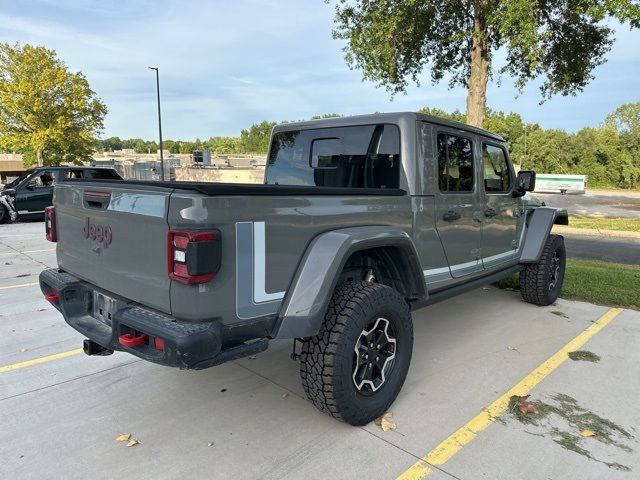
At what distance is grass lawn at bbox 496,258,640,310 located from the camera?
5.50m

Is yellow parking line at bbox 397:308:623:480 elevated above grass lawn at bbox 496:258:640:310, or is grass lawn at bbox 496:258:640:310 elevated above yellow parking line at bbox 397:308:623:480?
grass lawn at bbox 496:258:640:310

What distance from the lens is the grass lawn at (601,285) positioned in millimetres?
5500

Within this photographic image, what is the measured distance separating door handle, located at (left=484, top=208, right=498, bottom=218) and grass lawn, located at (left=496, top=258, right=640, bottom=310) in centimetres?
227

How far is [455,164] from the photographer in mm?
3793

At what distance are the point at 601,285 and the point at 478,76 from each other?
7.00 metres

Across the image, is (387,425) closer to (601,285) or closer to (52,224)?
(52,224)

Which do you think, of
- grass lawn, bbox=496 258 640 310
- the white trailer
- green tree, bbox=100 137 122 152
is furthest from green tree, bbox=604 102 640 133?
green tree, bbox=100 137 122 152

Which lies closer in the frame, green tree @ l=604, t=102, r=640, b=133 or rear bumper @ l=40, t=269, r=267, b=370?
rear bumper @ l=40, t=269, r=267, b=370

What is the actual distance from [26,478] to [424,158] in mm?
3112

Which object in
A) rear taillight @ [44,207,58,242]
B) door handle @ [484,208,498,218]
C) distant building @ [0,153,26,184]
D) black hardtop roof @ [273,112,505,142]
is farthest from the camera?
distant building @ [0,153,26,184]

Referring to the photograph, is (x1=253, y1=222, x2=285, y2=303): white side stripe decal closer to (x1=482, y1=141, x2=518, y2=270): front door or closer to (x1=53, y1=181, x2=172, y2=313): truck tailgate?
(x1=53, y1=181, x2=172, y2=313): truck tailgate

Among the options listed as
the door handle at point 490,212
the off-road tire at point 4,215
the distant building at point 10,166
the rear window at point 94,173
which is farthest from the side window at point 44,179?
the distant building at point 10,166

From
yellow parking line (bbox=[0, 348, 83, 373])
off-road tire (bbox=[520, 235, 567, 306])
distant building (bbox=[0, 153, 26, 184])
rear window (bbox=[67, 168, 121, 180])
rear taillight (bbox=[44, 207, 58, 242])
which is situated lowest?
yellow parking line (bbox=[0, 348, 83, 373])

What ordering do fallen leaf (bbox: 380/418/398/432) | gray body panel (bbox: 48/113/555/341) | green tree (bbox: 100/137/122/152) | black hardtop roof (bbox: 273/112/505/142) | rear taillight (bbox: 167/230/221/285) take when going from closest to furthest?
rear taillight (bbox: 167/230/221/285) → gray body panel (bbox: 48/113/555/341) → fallen leaf (bbox: 380/418/398/432) → black hardtop roof (bbox: 273/112/505/142) → green tree (bbox: 100/137/122/152)
